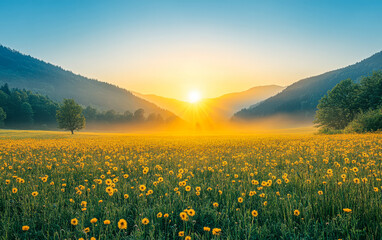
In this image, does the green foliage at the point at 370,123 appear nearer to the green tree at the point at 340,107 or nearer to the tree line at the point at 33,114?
the green tree at the point at 340,107

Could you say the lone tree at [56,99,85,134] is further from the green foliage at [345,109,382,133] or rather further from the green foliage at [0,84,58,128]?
the green foliage at [345,109,382,133]

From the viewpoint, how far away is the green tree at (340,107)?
4016 centimetres

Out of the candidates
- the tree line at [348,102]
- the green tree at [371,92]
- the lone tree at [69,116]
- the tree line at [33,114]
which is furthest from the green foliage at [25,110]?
the green tree at [371,92]

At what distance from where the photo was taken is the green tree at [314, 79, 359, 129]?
40156 millimetres

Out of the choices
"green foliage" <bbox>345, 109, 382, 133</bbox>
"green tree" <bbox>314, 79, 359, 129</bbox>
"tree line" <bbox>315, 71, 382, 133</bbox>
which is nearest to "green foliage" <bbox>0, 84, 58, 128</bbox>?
"green tree" <bbox>314, 79, 359, 129</bbox>

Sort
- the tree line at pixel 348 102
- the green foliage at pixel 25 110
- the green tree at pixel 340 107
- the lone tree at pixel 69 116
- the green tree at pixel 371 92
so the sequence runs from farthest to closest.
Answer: the green foliage at pixel 25 110 < the lone tree at pixel 69 116 < the green tree at pixel 340 107 < the tree line at pixel 348 102 < the green tree at pixel 371 92

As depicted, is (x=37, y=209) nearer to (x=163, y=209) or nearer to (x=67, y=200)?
(x=67, y=200)

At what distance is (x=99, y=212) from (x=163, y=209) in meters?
0.97

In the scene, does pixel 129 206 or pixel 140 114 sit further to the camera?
pixel 140 114

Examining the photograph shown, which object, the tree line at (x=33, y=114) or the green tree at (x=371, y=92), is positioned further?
the tree line at (x=33, y=114)

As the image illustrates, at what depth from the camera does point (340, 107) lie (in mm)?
41250

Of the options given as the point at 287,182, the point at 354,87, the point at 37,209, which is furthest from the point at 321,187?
the point at 354,87

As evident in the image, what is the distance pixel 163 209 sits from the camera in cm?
310

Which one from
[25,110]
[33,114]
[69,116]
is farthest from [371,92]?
[33,114]
